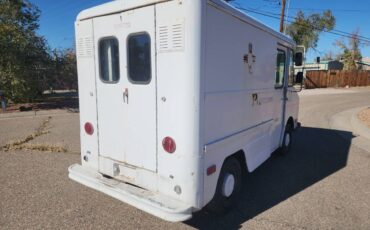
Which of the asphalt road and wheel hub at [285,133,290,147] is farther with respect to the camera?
wheel hub at [285,133,290,147]

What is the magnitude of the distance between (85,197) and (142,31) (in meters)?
2.70

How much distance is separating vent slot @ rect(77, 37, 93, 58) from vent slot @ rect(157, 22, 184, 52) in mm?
1281

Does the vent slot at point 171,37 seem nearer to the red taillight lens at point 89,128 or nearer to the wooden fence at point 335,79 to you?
the red taillight lens at point 89,128

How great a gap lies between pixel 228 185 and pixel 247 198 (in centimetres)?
78

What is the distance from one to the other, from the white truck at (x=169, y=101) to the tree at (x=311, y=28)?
41.9 meters

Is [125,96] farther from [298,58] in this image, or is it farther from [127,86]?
[298,58]

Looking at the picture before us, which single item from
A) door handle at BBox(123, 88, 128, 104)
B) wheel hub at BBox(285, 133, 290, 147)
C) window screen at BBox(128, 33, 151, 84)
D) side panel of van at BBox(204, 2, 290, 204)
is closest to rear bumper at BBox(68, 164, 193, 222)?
side panel of van at BBox(204, 2, 290, 204)

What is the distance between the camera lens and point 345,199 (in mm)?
4508

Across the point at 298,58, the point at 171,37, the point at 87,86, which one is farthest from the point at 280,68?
the point at 87,86

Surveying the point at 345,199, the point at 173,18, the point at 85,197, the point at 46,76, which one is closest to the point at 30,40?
the point at 46,76

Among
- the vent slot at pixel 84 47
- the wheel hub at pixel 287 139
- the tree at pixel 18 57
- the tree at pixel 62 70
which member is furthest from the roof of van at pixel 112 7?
the tree at pixel 62 70

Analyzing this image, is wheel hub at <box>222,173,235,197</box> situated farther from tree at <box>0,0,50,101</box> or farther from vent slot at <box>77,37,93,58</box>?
tree at <box>0,0,50,101</box>

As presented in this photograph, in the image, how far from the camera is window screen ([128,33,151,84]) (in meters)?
3.37

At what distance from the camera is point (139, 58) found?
347 centimetres
